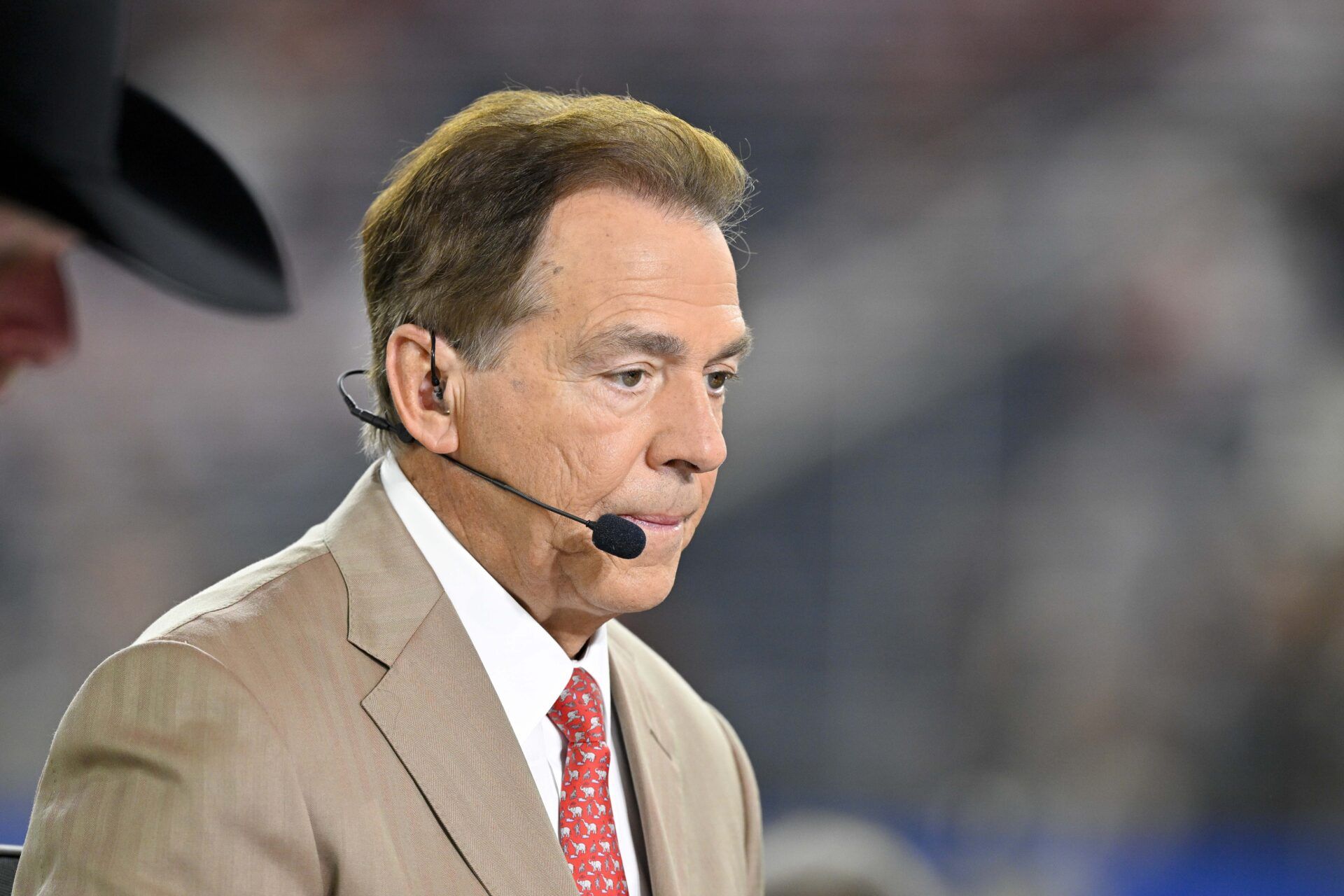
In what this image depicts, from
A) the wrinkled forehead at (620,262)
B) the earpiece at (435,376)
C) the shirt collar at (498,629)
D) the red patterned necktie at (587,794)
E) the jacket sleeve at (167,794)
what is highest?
the wrinkled forehead at (620,262)

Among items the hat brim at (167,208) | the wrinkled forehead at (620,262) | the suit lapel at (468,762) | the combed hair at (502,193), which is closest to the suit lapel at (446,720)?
the suit lapel at (468,762)

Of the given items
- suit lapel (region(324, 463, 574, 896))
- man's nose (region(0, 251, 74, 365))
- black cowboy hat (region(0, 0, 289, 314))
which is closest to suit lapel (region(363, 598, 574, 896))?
suit lapel (region(324, 463, 574, 896))

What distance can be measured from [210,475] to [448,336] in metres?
2.58

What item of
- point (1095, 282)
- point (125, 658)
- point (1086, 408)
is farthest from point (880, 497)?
point (125, 658)

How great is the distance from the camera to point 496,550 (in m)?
1.44

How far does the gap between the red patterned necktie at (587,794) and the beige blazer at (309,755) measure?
84 mm

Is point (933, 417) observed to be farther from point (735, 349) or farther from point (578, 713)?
point (578, 713)

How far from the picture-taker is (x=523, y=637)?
1438 millimetres

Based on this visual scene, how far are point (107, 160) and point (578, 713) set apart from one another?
187 cm

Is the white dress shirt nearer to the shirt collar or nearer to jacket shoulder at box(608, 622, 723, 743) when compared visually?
the shirt collar

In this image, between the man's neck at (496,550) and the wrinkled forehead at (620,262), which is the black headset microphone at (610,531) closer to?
the man's neck at (496,550)

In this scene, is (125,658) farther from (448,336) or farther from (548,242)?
(548,242)

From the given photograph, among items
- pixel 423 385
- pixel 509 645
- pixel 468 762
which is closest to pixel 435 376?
pixel 423 385

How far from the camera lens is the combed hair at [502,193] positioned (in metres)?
1.43
